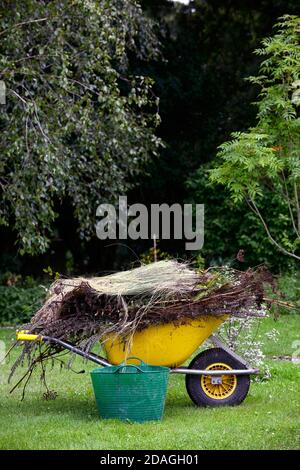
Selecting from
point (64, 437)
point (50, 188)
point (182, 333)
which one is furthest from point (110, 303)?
point (50, 188)

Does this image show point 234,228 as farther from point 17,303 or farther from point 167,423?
point 167,423

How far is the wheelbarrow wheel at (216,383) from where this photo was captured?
6594 mm

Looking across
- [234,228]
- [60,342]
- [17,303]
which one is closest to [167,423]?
[60,342]

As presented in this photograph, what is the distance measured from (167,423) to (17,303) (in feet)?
26.9

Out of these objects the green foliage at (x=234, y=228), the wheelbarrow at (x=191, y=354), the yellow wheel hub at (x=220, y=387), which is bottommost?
the yellow wheel hub at (x=220, y=387)

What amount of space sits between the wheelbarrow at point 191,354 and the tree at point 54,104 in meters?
4.57

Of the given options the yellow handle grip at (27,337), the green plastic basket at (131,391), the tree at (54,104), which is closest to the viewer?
the green plastic basket at (131,391)

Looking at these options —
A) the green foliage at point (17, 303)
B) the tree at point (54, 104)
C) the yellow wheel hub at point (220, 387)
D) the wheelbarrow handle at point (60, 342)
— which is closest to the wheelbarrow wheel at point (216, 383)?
the yellow wheel hub at point (220, 387)

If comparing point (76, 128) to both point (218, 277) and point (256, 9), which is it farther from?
point (256, 9)

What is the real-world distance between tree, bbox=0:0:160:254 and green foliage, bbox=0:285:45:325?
196 centimetres

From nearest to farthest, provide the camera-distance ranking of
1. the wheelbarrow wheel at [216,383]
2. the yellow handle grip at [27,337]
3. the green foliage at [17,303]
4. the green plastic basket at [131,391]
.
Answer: the green plastic basket at [131,391] < the yellow handle grip at [27,337] < the wheelbarrow wheel at [216,383] < the green foliage at [17,303]

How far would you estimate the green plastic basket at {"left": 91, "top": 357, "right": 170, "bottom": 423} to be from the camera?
5984 mm

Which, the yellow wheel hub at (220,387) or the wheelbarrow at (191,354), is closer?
the wheelbarrow at (191,354)

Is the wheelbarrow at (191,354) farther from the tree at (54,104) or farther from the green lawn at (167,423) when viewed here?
the tree at (54,104)
